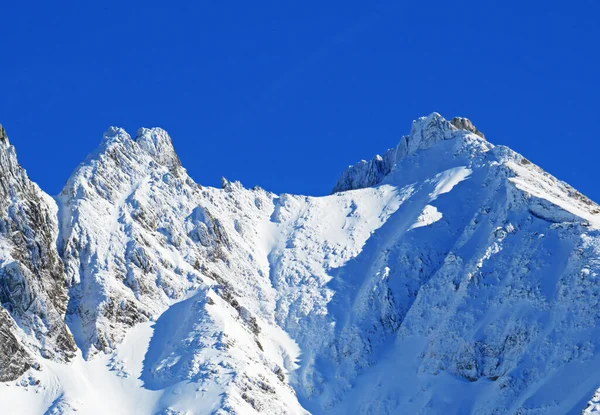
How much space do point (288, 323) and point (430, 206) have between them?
28375 mm

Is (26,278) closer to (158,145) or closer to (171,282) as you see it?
(171,282)

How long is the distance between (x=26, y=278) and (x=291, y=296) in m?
38.7

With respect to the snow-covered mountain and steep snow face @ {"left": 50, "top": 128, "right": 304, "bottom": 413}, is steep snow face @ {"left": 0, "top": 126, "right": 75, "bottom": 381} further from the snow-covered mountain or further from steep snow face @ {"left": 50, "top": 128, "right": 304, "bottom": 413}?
steep snow face @ {"left": 50, "top": 128, "right": 304, "bottom": 413}

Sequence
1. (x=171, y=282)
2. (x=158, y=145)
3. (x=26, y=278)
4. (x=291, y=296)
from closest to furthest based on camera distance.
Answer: (x=26, y=278) < (x=171, y=282) < (x=291, y=296) < (x=158, y=145)

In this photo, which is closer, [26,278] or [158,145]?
[26,278]

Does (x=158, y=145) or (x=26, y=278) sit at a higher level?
(x=158, y=145)

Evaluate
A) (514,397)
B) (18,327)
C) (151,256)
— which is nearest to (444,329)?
(514,397)

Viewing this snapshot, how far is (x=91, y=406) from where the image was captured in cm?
13375

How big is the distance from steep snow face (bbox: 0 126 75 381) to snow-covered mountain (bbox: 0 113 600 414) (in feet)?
0.74

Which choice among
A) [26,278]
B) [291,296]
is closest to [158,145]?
[291,296]

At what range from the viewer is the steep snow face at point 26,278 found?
447ft

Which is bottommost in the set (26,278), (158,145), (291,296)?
(26,278)

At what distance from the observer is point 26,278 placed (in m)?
140

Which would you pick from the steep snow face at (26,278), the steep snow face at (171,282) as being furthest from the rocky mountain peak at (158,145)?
the steep snow face at (26,278)
